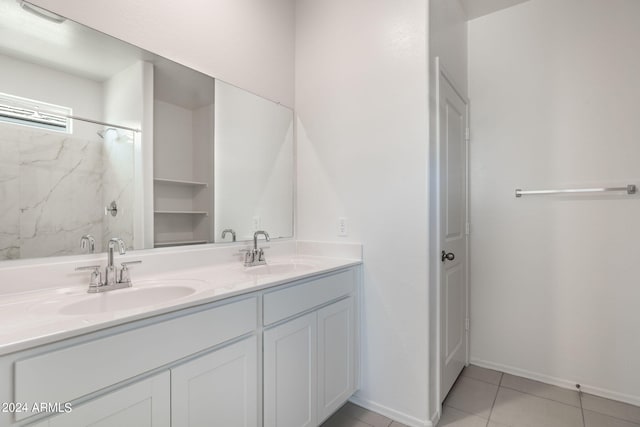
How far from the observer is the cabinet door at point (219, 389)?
0.98 metres

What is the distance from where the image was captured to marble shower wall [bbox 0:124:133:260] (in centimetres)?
109

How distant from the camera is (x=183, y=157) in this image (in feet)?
5.33

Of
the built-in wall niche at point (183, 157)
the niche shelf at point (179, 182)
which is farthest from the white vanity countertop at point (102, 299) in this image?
the niche shelf at point (179, 182)

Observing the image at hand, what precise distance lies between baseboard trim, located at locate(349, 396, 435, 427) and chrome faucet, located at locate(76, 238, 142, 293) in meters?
1.43

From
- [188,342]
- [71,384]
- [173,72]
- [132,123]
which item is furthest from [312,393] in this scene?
[173,72]

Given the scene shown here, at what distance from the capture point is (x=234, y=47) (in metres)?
1.84

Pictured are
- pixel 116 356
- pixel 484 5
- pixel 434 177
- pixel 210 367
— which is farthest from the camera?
pixel 484 5

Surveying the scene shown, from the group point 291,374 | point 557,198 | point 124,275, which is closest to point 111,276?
point 124,275

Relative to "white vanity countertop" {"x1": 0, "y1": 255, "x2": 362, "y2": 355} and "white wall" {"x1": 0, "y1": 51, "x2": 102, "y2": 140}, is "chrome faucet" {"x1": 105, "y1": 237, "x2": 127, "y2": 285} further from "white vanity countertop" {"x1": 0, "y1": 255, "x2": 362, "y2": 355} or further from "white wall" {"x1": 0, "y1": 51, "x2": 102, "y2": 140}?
"white wall" {"x1": 0, "y1": 51, "x2": 102, "y2": 140}

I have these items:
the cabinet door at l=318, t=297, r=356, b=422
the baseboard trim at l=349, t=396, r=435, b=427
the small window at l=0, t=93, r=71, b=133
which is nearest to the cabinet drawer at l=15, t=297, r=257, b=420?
the cabinet door at l=318, t=297, r=356, b=422

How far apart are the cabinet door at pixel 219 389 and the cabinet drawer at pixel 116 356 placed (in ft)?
0.18

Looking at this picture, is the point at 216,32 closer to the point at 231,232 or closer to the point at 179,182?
the point at 179,182

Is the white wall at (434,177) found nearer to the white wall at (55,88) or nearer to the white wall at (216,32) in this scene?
the white wall at (216,32)

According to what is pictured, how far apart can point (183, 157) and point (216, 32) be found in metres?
0.72
